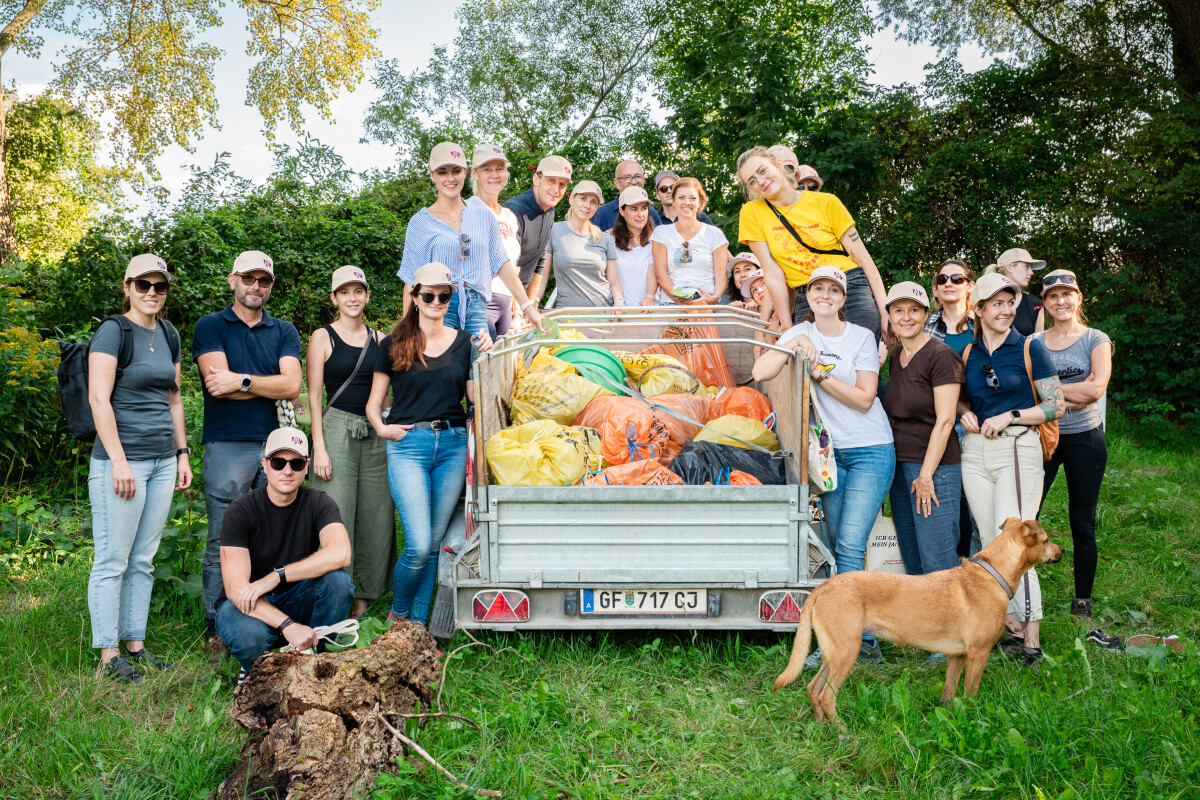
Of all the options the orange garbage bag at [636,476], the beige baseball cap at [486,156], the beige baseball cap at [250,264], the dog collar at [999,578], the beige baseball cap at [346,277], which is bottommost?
the dog collar at [999,578]

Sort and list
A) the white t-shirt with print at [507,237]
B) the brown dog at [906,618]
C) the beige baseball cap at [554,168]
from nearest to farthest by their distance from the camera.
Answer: the brown dog at [906,618] → the white t-shirt with print at [507,237] → the beige baseball cap at [554,168]

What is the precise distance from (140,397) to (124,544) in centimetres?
72

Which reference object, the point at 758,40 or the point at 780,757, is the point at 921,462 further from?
the point at 758,40

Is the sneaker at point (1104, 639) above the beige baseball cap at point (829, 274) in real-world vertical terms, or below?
below

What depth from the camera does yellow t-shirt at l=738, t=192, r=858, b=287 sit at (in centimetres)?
495

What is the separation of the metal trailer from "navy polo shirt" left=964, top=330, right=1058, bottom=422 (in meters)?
0.98

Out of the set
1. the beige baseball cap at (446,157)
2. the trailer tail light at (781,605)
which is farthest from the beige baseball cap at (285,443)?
the trailer tail light at (781,605)

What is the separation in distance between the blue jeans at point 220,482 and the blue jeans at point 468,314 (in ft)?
4.70

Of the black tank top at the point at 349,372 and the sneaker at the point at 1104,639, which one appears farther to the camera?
the black tank top at the point at 349,372

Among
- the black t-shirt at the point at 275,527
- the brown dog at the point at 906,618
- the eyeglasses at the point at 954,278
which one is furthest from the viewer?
the eyeglasses at the point at 954,278

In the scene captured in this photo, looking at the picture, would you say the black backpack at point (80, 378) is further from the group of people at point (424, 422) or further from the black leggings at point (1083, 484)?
the black leggings at point (1083, 484)

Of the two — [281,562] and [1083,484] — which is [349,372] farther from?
[1083,484]

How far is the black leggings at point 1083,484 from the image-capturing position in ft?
15.1

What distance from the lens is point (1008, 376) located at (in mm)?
4148
